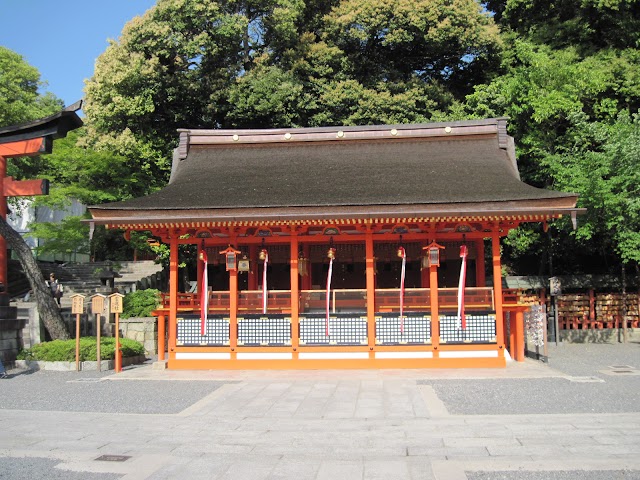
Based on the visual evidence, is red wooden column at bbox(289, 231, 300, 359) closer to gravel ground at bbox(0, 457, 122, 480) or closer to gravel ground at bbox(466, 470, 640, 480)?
gravel ground at bbox(0, 457, 122, 480)

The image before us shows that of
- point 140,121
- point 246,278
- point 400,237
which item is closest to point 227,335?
point 246,278

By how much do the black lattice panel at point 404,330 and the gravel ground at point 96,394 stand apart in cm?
411

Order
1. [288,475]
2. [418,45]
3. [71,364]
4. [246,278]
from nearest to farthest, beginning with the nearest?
[288,475], [71,364], [246,278], [418,45]

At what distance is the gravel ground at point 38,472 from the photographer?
623cm

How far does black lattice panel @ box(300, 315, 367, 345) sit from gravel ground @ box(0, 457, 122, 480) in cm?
819

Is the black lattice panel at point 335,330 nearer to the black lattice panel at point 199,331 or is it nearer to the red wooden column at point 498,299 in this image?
the black lattice panel at point 199,331

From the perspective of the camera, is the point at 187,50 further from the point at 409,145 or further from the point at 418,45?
the point at 409,145

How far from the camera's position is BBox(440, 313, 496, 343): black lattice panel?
14188mm

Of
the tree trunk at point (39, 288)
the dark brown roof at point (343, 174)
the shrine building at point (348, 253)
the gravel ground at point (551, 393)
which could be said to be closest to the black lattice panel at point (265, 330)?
the shrine building at point (348, 253)

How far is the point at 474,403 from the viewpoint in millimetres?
9875

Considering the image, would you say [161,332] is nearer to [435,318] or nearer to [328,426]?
[435,318]

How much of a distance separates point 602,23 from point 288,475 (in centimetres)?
2668

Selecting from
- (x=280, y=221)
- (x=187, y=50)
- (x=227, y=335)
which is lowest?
(x=227, y=335)

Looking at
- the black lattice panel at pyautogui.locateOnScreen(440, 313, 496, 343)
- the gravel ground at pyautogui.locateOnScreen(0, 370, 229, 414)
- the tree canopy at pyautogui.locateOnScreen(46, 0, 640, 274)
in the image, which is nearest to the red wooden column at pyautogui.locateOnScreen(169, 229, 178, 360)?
the gravel ground at pyautogui.locateOnScreen(0, 370, 229, 414)
